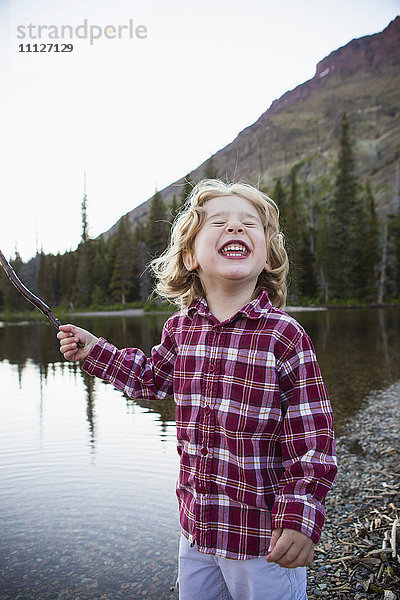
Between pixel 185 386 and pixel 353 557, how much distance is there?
1.79 meters

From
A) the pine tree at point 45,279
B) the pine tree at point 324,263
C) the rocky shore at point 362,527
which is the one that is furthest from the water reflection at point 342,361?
the pine tree at point 45,279

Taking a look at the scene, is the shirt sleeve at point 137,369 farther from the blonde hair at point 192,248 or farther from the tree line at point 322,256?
the tree line at point 322,256

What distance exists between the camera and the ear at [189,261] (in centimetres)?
195

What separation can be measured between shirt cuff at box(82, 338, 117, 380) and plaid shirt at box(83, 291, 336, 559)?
0.42 m

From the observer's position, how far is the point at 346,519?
10.8 feet

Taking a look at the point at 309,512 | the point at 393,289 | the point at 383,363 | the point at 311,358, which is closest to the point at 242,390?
the point at 311,358

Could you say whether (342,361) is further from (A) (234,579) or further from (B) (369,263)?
(B) (369,263)

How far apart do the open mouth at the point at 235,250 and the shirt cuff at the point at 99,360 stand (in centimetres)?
64

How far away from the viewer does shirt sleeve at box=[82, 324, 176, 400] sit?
1914 millimetres

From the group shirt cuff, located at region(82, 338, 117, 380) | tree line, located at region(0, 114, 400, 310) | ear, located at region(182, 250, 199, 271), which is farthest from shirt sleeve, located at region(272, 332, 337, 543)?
tree line, located at region(0, 114, 400, 310)

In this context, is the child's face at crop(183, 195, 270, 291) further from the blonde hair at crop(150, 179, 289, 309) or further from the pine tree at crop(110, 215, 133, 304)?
the pine tree at crop(110, 215, 133, 304)

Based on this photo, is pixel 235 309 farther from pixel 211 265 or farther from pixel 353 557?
pixel 353 557

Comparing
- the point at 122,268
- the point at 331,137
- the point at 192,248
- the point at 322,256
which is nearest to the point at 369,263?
the point at 322,256

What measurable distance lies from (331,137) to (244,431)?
429 feet
